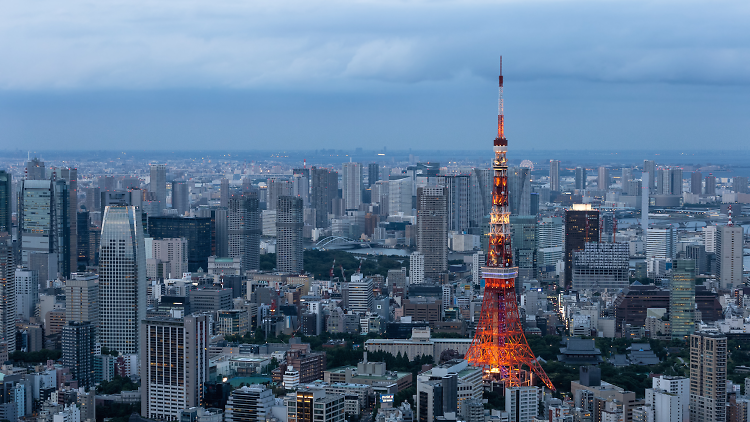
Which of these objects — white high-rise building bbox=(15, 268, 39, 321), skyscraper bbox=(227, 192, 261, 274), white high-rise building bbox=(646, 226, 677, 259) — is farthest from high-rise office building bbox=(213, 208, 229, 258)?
white high-rise building bbox=(646, 226, 677, 259)

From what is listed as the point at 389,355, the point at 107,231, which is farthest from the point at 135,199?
the point at 389,355

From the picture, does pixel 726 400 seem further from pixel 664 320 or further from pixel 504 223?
pixel 664 320

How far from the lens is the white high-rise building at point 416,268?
112 ft

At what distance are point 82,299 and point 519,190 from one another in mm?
30729

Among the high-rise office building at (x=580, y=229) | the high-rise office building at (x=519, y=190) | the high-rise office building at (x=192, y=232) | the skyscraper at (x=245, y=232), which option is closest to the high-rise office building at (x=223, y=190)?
the skyscraper at (x=245, y=232)

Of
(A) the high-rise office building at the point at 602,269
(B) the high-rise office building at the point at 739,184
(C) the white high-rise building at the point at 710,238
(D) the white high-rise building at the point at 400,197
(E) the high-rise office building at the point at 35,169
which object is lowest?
(A) the high-rise office building at the point at 602,269

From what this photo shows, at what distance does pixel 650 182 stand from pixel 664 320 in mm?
37715

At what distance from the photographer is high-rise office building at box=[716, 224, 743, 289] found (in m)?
32.0

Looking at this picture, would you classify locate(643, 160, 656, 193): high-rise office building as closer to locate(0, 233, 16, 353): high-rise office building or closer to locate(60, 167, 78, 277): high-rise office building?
locate(60, 167, 78, 277): high-rise office building

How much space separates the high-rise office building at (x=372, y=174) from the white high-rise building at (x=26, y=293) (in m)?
35.4

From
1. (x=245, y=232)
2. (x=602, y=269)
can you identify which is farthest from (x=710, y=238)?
(x=245, y=232)

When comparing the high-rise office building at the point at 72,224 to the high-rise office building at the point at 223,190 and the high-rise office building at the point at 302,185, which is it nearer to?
the high-rise office building at the point at 223,190

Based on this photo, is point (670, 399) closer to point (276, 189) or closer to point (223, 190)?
point (276, 189)

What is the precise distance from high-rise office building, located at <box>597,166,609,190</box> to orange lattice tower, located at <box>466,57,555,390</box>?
151ft
